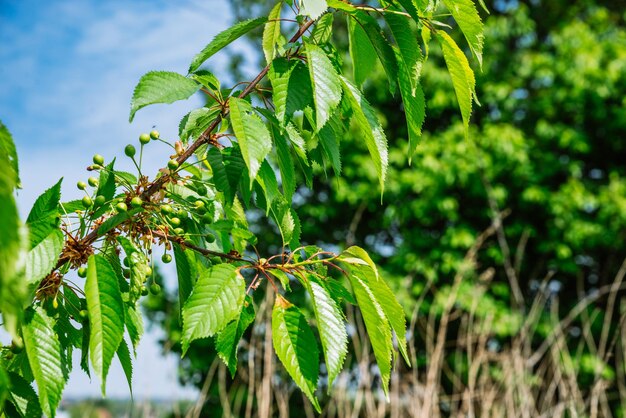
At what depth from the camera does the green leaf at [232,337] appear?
81 centimetres

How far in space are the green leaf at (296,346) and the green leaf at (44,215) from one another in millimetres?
253

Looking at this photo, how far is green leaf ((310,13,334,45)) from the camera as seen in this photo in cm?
88

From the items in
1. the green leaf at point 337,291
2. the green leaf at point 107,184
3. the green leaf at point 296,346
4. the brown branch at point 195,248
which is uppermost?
the green leaf at point 107,184

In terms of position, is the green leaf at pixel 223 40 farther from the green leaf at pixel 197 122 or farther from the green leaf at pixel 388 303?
the green leaf at pixel 388 303

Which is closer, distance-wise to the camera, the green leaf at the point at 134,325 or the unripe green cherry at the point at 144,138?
the green leaf at the point at 134,325

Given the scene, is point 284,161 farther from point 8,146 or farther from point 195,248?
point 8,146

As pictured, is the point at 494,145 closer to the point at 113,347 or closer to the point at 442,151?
the point at 442,151

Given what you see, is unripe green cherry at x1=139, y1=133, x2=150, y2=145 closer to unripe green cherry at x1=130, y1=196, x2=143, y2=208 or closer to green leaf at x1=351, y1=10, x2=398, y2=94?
unripe green cherry at x1=130, y1=196, x2=143, y2=208

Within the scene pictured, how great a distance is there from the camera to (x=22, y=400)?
0.74 meters

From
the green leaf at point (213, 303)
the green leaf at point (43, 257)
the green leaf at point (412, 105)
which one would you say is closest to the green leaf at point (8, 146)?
the green leaf at point (43, 257)

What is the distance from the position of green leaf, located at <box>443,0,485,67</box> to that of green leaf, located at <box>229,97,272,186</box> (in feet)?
0.87

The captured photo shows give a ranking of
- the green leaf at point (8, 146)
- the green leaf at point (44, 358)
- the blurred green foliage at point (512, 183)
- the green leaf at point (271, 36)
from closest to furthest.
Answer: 1. the green leaf at point (8, 146)
2. the green leaf at point (44, 358)
3. the green leaf at point (271, 36)
4. the blurred green foliage at point (512, 183)

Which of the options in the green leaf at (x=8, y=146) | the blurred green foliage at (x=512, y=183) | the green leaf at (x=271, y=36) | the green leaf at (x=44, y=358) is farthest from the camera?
the blurred green foliage at (x=512, y=183)

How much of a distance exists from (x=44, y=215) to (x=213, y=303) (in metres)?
0.20
